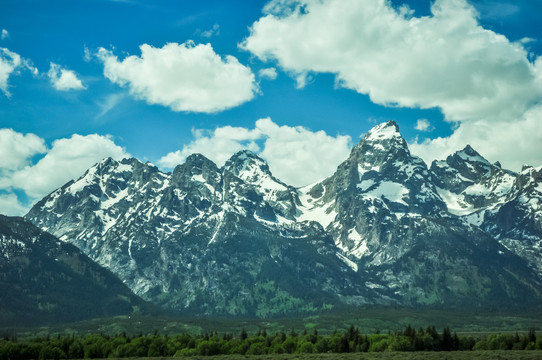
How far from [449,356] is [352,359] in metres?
Result: 26.6

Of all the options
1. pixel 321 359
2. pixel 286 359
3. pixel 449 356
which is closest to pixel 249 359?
pixel 286 359

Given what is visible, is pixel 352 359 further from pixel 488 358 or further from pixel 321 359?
pixel 488 358

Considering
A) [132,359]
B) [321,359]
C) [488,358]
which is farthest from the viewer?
[132,359]

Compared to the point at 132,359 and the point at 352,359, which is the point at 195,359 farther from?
the point at 352,359

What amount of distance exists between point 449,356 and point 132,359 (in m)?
96.9

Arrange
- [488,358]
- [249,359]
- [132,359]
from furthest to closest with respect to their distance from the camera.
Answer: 1. [132,359]
2. [249,359]
3. [488,358]

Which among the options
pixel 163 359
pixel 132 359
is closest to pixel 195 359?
pixel 163 359

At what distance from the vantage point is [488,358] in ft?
520

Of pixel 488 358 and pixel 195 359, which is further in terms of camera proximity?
pixel 195 359

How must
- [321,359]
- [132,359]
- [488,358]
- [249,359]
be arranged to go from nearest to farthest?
1. [488,358]
2. [321,359]
3. [249,359]
4. [132,359]

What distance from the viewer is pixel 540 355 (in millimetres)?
166000

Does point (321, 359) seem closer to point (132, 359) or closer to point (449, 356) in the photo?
point (449, 356)

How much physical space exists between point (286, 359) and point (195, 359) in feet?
101

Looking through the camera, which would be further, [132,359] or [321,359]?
[132,359]
